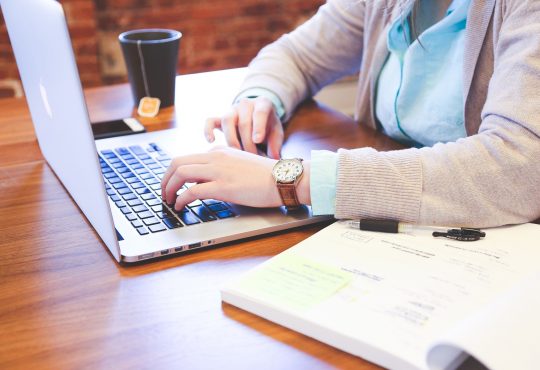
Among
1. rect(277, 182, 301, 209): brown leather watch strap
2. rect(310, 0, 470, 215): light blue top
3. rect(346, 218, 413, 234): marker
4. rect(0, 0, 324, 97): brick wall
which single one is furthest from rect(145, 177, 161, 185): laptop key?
rect(0, 0, 324, 97): brick wall

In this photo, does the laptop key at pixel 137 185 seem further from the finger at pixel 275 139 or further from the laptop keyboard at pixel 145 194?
the finger at pixel 275 139

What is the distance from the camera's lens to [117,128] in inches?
47.3

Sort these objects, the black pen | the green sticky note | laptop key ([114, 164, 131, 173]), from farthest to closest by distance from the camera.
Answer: laptop key ([114, 164, 131, 173]) < the black pen < the green sticky note

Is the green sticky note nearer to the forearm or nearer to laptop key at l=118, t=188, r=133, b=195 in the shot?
the forearm

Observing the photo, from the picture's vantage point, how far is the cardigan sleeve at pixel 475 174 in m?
0.82

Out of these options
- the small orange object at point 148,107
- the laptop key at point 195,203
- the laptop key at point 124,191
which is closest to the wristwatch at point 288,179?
the laptop key at point 195,203

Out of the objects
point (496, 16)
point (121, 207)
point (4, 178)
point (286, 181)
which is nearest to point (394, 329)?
point (286, 181)

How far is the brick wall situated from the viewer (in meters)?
2.39

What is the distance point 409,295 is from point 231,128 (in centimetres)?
53

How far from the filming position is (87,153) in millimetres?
750

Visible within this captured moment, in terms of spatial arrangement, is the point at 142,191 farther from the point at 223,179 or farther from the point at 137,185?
the point at 223,179

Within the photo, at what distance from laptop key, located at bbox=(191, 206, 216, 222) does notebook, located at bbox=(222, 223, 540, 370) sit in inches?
5.3

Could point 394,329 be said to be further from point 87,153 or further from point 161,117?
point 161,117

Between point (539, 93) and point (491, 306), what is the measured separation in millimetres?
351
